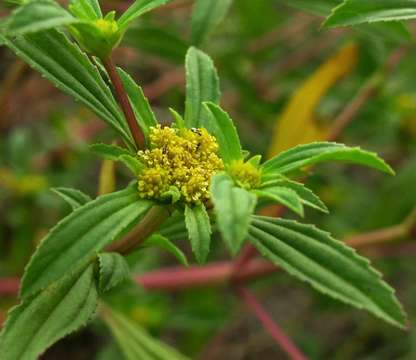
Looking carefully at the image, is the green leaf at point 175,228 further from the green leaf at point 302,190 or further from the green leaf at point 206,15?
the green leaf at point 206,15

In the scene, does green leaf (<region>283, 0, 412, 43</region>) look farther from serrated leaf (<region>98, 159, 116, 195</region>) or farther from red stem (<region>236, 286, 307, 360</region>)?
red stem (<region>236, 286, 307, 360</region>)

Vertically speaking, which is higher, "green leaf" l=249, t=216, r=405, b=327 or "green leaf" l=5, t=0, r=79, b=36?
"green leaf" l=5, t=0, r=79, b=36

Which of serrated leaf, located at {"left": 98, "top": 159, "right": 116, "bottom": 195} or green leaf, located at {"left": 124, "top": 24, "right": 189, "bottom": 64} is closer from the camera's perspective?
serrated leaf, located at {"left": 98, "top": 159, "right": 116, "bottom": 195}

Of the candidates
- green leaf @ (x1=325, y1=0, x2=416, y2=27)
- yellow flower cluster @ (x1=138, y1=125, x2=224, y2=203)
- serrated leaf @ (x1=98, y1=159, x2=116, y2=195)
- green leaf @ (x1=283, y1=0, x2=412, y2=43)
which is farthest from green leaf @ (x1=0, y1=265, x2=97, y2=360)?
green leaf @ (x1=283, y1=0, x2=412, y2=43)

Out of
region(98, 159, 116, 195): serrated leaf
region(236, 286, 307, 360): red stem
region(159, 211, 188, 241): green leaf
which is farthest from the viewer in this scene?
region(236, 286, 307, 360): red stem

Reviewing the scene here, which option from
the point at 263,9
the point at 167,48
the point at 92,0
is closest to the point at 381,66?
the point at 263,9

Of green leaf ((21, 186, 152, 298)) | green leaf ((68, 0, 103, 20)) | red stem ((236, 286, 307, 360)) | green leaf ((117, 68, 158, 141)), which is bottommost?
red stem ((236, 286, 307, 360))

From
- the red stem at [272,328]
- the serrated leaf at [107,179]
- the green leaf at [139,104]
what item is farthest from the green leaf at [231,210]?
the red stem at [272,328]
